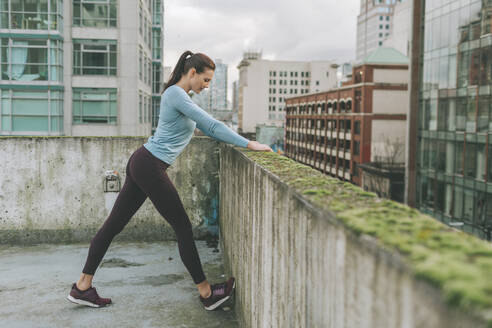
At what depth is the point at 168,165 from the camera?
3988 millimetres

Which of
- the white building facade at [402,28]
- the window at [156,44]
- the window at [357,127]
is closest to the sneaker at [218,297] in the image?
the window at [156,44]

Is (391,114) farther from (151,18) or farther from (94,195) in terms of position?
(94,195)

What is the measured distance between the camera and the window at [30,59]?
31891mm

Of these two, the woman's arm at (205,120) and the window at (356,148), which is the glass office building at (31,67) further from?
the window at (356,148)

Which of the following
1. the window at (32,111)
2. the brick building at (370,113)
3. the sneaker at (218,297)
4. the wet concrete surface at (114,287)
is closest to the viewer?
the wet concrete surface at (114,287)

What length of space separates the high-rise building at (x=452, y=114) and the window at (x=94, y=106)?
86.6ft

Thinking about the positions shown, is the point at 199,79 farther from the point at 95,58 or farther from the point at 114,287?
the point at 95,58

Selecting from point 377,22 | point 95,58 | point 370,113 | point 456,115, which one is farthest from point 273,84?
point 95,58

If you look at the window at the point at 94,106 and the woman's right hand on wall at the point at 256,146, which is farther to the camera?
the window at the point at 94,106

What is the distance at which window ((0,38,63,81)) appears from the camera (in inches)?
1256

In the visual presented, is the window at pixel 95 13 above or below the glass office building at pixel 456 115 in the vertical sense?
above

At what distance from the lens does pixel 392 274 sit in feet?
3.90

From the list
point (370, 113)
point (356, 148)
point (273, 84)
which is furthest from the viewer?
point (273, 84)

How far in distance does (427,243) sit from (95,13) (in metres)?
35.6
